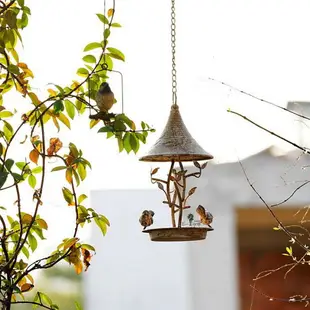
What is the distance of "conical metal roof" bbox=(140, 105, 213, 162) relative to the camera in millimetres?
1952

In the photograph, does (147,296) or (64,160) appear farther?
(147,296)

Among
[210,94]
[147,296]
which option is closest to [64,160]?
[210,94]

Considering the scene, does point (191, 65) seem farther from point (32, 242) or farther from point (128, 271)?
point (128, 271)

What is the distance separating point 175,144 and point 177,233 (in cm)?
23

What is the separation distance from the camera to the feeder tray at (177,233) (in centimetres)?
196

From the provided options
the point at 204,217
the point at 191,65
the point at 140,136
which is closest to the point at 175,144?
the point at 140,136

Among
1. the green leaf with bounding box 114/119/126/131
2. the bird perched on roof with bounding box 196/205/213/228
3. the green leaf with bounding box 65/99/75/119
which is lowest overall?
the bird perched on roof with bounding box 196/205/213/228

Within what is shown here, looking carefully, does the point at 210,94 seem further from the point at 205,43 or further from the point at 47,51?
the point at 47,51

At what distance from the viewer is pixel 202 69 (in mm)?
2715

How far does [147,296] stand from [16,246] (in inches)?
85.3

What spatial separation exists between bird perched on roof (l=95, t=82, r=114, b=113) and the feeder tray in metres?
0.36

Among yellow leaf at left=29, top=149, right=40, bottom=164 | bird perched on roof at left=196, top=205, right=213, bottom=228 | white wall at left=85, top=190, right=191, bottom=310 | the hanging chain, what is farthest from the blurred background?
white wall at left=85, top=190, right=191, bottom=310

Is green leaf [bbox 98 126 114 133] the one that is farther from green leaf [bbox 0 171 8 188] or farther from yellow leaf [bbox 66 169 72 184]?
green leaf [bbox 0 171 8 188]

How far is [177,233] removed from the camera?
6.43 ft
